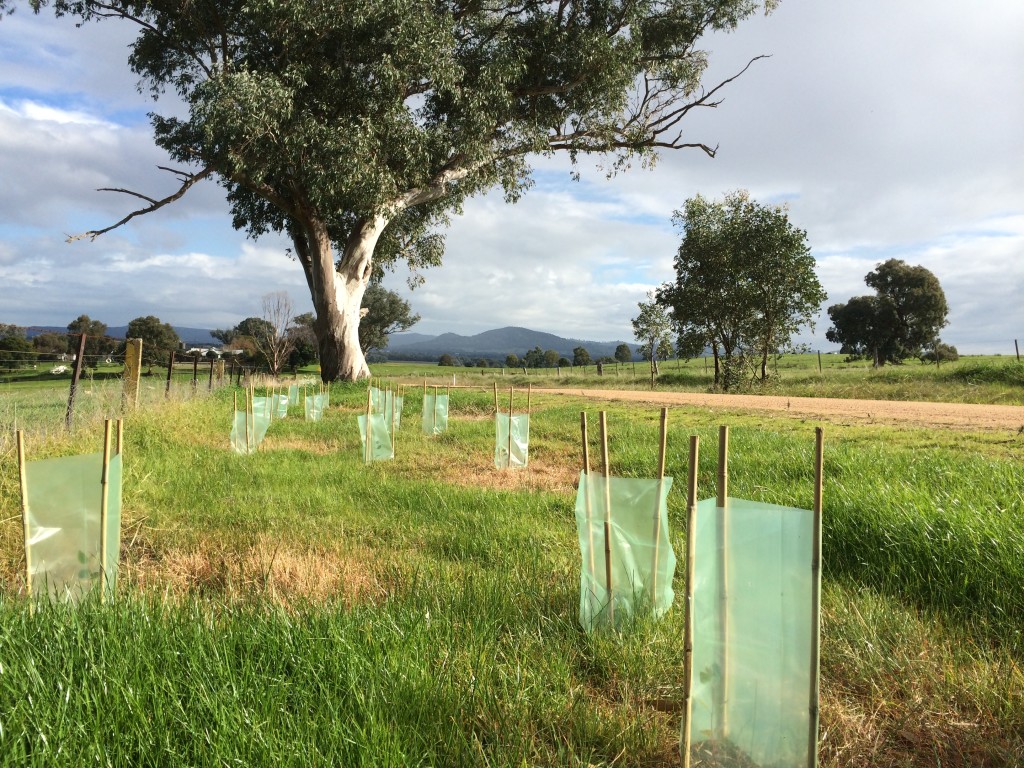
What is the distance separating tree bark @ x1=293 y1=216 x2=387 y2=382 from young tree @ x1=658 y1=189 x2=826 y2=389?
45.9 feet

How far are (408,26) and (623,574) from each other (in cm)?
1542

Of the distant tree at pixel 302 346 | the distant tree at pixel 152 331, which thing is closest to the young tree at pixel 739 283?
the distant tree at pixel 302 346

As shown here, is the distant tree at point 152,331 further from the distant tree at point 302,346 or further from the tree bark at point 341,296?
the tree bark at point 341,296

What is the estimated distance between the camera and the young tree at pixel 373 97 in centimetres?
1509

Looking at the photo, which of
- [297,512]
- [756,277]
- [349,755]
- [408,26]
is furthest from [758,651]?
[756,277]

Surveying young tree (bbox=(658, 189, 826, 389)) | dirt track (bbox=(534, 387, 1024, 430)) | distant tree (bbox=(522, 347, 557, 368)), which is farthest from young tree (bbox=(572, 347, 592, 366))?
dirt track (bbox=(534, 387, 1024, 430))

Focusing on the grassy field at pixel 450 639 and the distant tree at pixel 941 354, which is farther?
the distant tree at pixel 941 354

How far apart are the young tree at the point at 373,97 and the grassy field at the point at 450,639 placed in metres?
11.4

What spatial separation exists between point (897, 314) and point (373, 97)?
4460 centimetres

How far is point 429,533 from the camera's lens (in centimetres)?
488

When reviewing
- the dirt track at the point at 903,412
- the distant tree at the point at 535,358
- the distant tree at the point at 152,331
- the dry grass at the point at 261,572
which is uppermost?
the distant tree at the point at 152,331

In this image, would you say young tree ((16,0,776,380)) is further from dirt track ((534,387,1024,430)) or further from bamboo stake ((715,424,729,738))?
bamboo stake ((715,424,729,738))

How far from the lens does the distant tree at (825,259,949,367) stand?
4569 centimetres

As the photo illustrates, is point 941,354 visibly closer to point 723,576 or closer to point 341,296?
point 341,296
